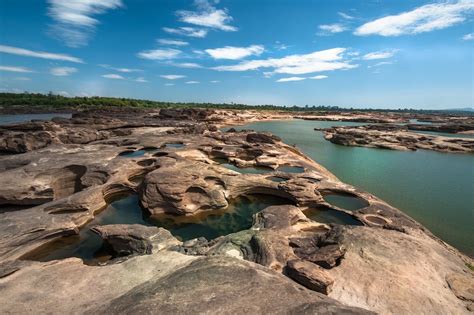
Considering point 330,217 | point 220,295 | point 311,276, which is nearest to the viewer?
point 220,295

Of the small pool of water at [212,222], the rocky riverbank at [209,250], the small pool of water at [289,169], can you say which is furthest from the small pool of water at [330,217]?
Result: the small pool of water at [289,169]

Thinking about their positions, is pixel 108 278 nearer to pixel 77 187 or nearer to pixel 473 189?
pixel 77 187

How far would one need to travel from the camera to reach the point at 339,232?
998 centimetres

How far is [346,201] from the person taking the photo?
15133 millimetres

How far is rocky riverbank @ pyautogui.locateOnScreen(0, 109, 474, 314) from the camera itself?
18.3ft

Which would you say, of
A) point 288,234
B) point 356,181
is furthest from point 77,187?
point 356,181

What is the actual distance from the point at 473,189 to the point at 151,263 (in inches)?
906

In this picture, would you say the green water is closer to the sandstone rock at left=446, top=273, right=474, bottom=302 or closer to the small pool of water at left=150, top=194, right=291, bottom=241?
the sandstone rock at left=446, top=273, right=474, bottom=302

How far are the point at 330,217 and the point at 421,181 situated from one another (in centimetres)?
1254

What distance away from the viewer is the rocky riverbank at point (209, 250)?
18.3 feet

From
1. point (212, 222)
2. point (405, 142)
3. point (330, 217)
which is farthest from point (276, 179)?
point (405, 142)

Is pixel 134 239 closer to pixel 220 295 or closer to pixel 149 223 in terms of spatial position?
pixel 149 223

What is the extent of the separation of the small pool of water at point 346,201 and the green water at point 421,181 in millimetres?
2923

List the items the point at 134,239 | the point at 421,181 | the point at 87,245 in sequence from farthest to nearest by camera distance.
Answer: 1. the point at 421,181
2. the point at 87,245
3. the point at 134,239
